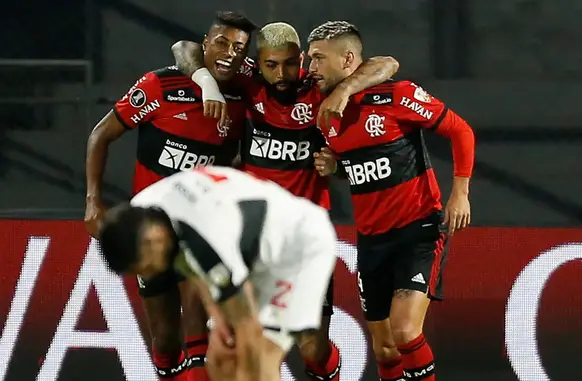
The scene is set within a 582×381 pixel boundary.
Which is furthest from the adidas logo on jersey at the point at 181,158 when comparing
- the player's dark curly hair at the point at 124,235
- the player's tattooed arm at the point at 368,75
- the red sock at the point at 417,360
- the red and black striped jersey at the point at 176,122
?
the player's dark curly hair at the point at 124,235

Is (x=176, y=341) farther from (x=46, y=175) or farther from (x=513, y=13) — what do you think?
(x=513, y=13)

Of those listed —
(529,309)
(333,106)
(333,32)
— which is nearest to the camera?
(333,106)

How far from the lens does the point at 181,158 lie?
3.46 m

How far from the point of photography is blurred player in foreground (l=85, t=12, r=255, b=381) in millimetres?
3422

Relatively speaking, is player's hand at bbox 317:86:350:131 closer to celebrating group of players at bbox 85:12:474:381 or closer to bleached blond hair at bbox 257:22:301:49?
celebrating group of players at bbox 85:12:474:381

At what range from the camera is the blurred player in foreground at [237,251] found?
93.2 inches

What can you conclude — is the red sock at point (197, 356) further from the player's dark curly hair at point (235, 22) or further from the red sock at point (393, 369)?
the player's dark curly hair at point (235, 22)

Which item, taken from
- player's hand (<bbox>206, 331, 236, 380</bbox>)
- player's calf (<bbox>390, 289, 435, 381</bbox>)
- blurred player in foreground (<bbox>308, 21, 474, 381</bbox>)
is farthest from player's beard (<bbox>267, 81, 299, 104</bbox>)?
player's hand (<bbox>206, 331, 236, 380</bbox>)

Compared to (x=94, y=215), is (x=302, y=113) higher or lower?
higher

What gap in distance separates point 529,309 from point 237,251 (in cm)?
187

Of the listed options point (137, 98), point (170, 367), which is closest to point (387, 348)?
point (170, 367)

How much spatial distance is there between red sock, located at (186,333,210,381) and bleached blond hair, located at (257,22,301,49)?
963 millimetres

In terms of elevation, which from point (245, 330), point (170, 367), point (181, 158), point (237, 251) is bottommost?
point (170, 367)

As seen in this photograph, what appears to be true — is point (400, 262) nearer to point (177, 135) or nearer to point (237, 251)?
point (177, 135)
